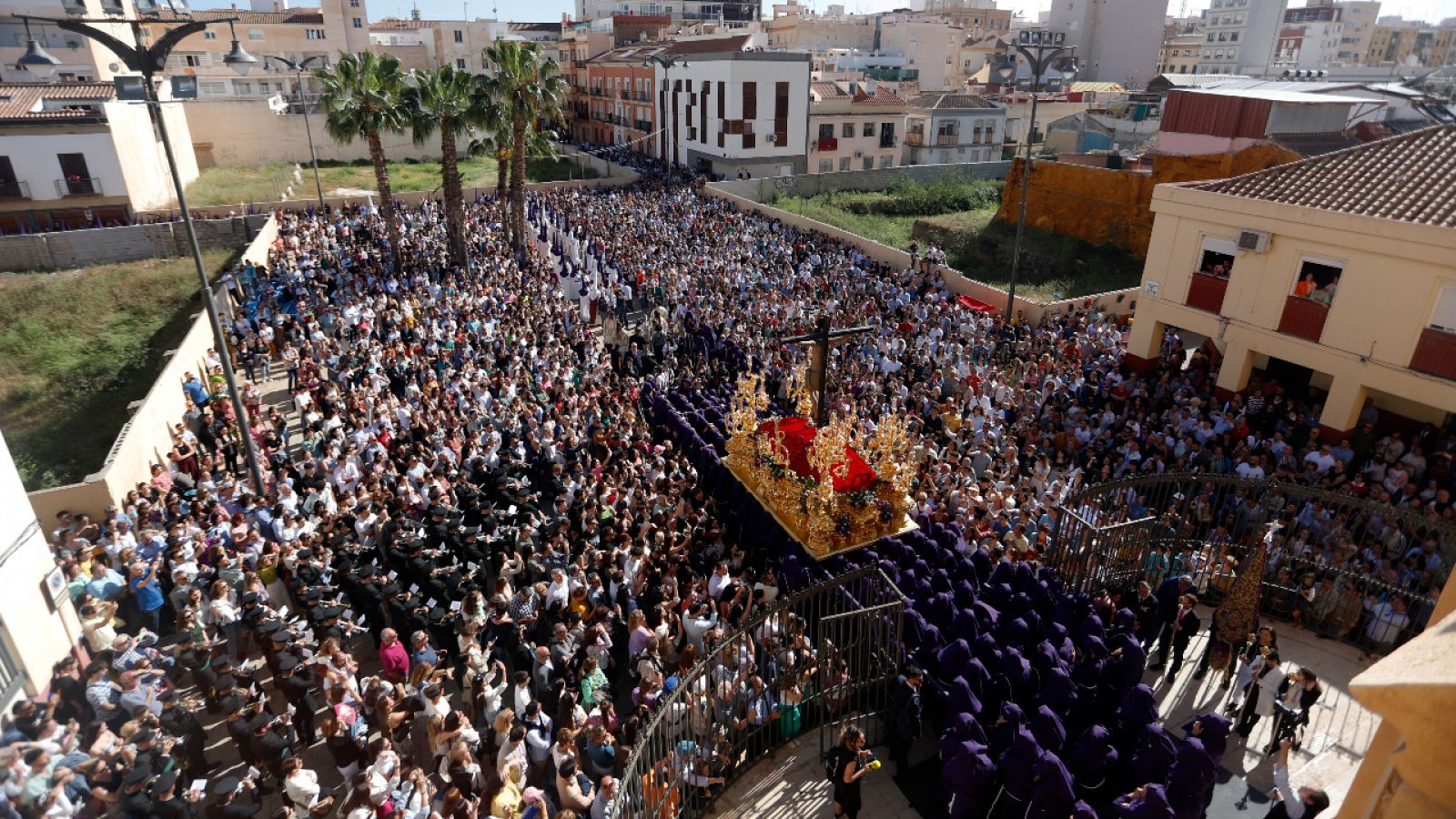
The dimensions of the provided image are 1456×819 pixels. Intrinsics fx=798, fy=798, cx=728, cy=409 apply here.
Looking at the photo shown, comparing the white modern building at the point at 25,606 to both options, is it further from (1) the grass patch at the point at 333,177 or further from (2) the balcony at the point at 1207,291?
(1) the grass patch at the point at 333,177

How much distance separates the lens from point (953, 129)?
158 feet

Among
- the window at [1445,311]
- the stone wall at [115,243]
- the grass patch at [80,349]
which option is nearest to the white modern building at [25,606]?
the grass patch at [80,349]

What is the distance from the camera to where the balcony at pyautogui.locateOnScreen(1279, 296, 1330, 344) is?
1418cm

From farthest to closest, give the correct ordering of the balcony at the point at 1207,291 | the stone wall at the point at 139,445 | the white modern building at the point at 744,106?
the white modern building at the point at 744,106 → the balcony at the point at 1207,291 → the stone wall at the point at 139,445

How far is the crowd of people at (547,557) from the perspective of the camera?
681cm

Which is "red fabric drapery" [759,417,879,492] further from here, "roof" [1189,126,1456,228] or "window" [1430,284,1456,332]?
"roof" [1189,126,1456,228]

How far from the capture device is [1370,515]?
10617mm

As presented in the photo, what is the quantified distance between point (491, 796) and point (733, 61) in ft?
129

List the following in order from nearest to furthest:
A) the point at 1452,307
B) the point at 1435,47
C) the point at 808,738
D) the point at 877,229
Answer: the point at 808,738 < the point at 1452,307 < the point at 1435,47 < the point at 877,229

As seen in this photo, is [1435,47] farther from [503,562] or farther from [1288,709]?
[503,562]

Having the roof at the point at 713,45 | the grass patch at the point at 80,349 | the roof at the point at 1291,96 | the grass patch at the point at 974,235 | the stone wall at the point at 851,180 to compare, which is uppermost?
the roof at the point at 713,45

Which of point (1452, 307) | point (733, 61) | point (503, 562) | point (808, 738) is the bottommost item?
point (808, 738)

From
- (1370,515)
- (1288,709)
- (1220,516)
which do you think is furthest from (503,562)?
(1370,515)

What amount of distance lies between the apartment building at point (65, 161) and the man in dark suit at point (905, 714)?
32.6 metres
